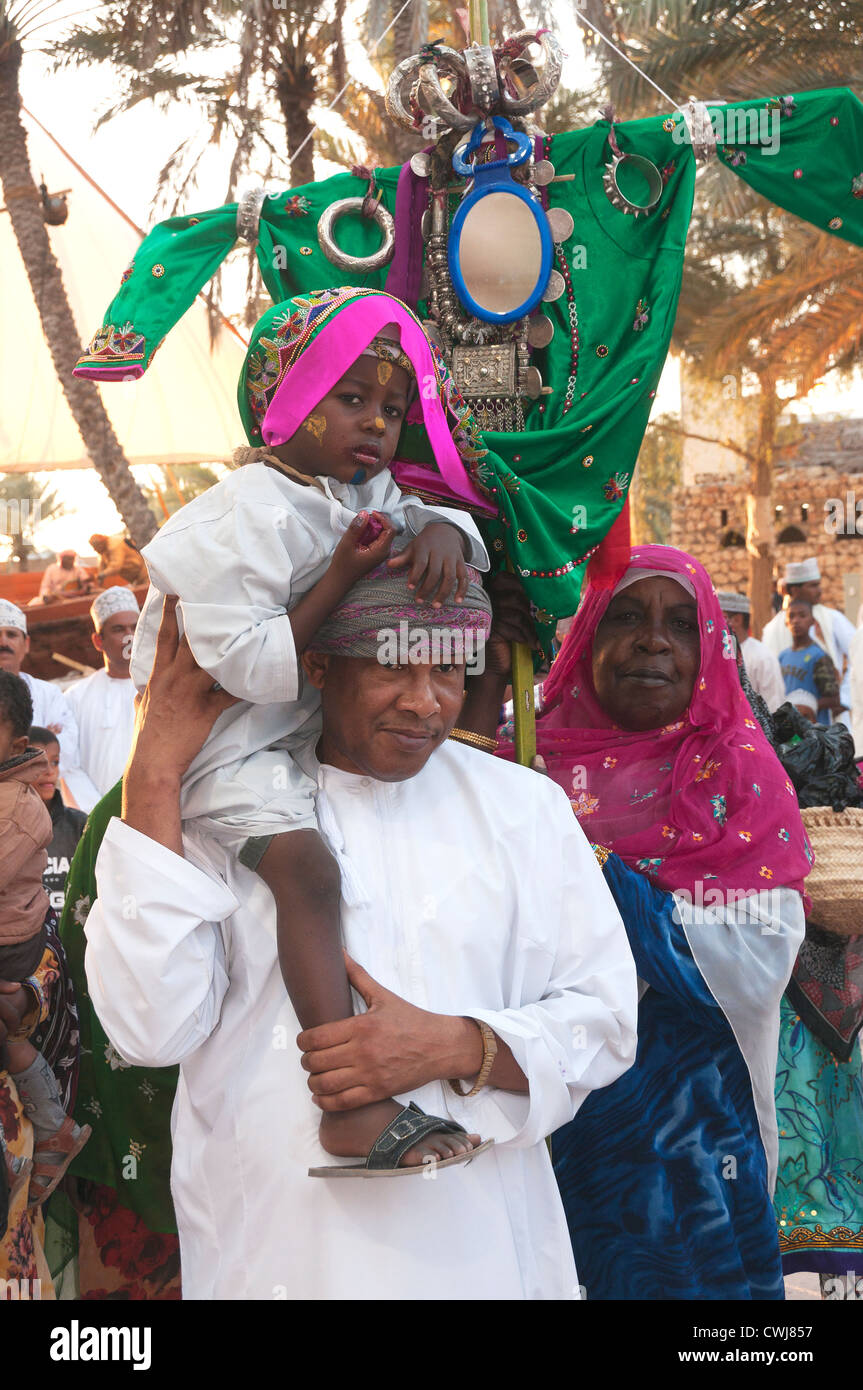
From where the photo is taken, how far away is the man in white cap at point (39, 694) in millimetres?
6914

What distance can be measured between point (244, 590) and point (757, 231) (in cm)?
2065

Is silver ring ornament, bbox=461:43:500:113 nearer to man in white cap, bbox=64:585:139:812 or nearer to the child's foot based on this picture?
the child's foot

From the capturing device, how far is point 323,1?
1189 centimetres

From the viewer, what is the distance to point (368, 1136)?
2.17 meters

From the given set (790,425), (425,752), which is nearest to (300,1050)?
(425,752)

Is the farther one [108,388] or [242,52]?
[108,388]

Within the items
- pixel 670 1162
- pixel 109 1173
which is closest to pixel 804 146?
pixel 670 1162

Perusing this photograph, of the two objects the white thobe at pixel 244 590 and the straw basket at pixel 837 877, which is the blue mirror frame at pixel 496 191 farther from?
the straw basket at pixel 837 877

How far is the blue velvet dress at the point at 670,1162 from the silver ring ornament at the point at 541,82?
1.89 m

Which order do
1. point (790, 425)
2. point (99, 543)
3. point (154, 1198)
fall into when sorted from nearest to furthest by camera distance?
1. point (154, 1198)
2. point (99, 543)
3. point (790, 425)

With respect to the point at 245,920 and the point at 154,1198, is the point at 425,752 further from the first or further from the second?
the point at 154,1198

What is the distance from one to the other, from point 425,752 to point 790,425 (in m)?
26.3

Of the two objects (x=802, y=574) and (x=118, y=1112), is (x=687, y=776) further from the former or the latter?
(x=802, y=574)

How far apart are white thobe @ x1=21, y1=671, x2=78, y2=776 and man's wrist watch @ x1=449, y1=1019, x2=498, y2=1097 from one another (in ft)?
17.8
